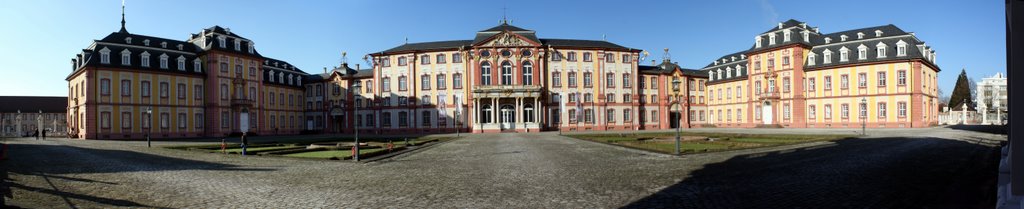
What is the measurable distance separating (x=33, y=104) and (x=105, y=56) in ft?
268

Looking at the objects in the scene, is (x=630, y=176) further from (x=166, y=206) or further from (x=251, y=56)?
(x=251, y=56)

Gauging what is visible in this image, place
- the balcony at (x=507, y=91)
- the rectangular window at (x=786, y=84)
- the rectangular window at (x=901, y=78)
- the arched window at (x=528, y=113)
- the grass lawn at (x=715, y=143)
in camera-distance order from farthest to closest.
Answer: the arched window at (x=528, y=113) < the rectangular window at (x=786, y=84) < the balcony at (x=507, y=91) < the rectangular window at (x=901, y=78) < the grass lawn at (x=715, y=143)

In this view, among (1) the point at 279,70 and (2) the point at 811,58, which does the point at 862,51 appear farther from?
(1) the point at 279,70

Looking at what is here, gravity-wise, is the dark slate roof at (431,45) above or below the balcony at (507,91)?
above

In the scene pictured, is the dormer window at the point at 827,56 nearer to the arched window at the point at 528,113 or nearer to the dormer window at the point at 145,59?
the arched window at the point at 528,113

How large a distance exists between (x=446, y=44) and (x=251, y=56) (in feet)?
76.8

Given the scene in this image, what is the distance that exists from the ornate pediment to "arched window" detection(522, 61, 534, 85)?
247cm

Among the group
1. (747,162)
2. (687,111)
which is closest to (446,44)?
(687,111)

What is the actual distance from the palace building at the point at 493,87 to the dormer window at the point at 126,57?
0.36 feet

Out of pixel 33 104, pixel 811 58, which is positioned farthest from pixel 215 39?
pixel 33 104

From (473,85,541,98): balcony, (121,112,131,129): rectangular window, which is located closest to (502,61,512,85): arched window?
(473,85,541,98): balcony

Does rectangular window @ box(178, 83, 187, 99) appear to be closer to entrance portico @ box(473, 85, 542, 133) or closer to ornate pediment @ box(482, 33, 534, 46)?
entrance portico @ box(473, 85, 542, 133)

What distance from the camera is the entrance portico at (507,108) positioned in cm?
5962

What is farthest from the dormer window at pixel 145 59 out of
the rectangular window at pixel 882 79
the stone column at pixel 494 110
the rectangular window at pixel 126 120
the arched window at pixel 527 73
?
the rectangular window at pixel 882 79
